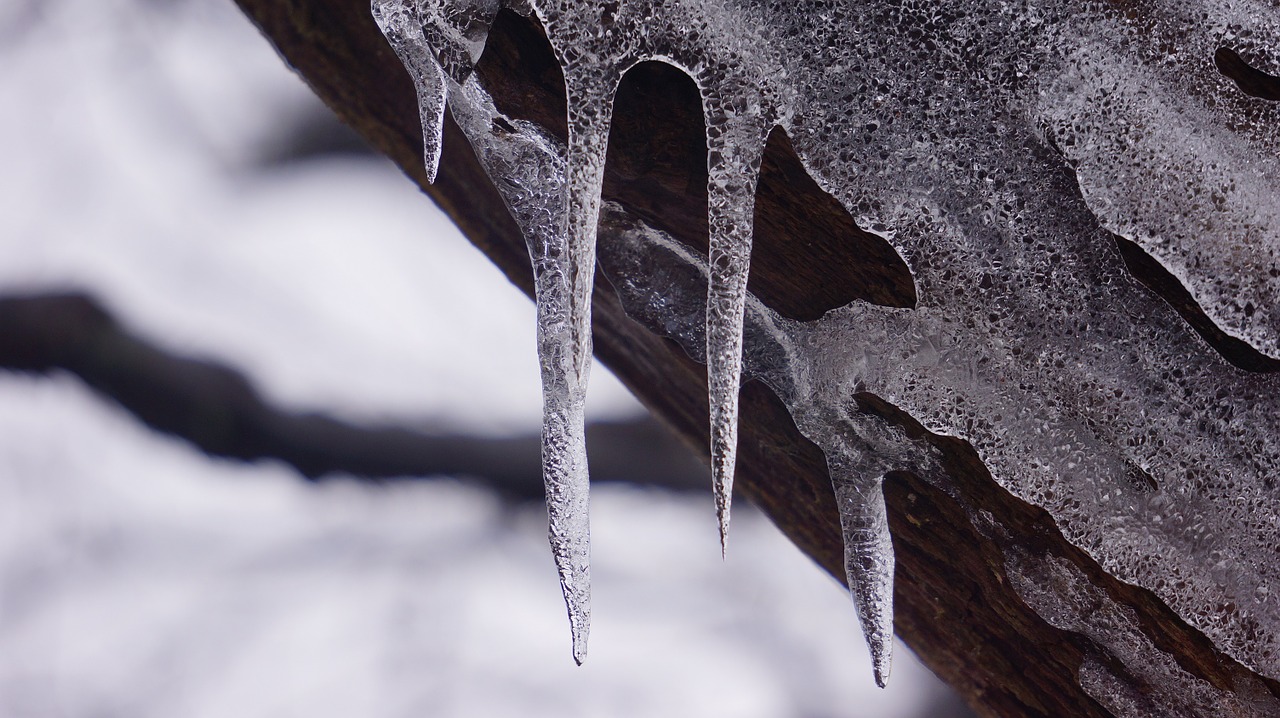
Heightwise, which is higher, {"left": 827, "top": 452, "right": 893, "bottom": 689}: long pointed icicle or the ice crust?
the ice crust

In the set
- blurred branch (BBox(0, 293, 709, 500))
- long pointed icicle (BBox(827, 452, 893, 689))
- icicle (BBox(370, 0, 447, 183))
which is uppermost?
icicle (BBox(370, 0, 447, 183))

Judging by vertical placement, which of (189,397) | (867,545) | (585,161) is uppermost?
(585,161)

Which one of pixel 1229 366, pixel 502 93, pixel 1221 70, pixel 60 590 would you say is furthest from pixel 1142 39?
pixel 60 590

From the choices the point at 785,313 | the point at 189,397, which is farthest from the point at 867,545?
the point at 189,397

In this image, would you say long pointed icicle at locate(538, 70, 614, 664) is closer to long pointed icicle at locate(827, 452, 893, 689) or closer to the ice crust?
the ice crust

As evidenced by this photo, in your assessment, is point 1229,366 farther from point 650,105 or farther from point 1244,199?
point 650,105

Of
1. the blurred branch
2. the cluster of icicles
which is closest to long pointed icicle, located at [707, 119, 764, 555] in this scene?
the cluster of icicles

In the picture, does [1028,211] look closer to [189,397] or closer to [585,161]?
[585,161]
